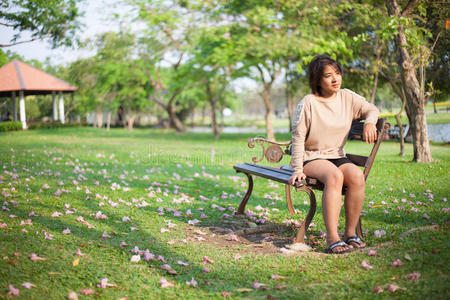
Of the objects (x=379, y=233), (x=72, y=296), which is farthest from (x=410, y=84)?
(x=72, y=296)

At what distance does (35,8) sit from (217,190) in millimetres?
5174

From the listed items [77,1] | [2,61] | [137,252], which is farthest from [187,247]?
[2,61]

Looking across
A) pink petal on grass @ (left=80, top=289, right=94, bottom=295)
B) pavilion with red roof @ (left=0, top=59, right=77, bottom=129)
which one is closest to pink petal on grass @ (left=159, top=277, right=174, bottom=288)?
pink petal on grass @ (left=80, top=289, right=94, bottom=295)

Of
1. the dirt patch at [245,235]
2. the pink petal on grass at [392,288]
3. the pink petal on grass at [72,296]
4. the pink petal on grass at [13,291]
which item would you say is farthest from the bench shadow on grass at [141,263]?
the pink petal on grass at [392,288]

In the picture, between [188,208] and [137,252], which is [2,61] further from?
[137,252]

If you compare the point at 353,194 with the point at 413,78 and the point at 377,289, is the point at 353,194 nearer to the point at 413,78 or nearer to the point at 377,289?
the point at 377,289

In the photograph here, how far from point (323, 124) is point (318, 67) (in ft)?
1.69

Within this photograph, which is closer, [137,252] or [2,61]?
[137,252]

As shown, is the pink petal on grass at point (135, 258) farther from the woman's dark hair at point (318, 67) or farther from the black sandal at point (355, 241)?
the woman's dark hair at point (318, 67)

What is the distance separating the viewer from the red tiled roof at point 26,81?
22.0m

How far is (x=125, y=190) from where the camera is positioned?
6.23 metres

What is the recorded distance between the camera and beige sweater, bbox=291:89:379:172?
11.8ft

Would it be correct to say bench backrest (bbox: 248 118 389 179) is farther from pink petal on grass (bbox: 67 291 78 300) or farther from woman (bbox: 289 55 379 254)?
pink petal on grass (bbox: 67 291 78 300)

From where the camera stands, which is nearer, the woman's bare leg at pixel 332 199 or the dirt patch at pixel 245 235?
the woman's bare leg at pixel 332 199
